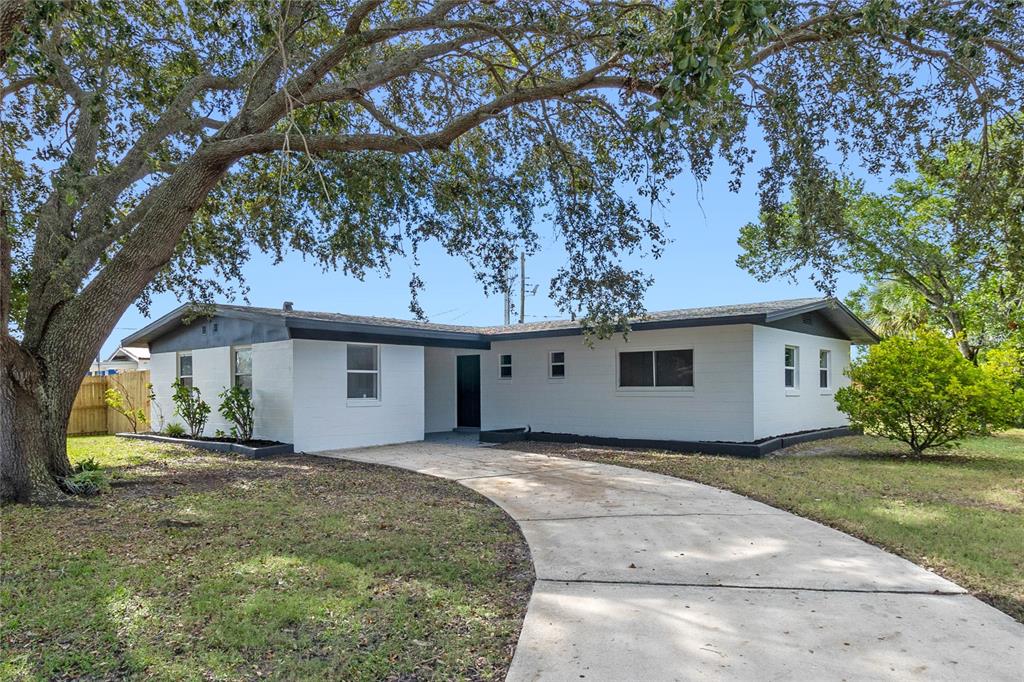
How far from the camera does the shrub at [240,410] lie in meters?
12.2

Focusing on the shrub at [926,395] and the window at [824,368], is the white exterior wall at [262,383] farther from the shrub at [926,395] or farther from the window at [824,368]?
the window at [824,368]

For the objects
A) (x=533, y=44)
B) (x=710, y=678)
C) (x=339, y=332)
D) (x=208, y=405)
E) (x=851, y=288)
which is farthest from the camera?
(x=851, y=288)

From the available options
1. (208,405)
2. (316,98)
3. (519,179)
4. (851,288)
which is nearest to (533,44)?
(519,179)

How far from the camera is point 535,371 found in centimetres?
1483

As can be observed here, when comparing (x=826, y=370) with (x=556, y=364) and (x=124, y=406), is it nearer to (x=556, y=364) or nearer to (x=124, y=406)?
(x=556, y=364)

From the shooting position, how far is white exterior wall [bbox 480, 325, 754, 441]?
1198 cm

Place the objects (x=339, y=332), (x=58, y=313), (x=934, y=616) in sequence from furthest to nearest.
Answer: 1. (x=339, y=332)
2. (x=58, y=313)
3. (x=934, y=616)

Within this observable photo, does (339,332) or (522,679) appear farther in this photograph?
(339,332)

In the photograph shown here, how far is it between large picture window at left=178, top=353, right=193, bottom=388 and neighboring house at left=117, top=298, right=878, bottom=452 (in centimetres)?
3

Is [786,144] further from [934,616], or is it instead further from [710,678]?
[710,678]

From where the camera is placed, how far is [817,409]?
14.8 meters

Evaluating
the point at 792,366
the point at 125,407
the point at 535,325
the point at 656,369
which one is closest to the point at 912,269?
the point at 792,366

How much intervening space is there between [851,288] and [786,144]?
20317 mm

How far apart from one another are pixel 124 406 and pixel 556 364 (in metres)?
12.1
